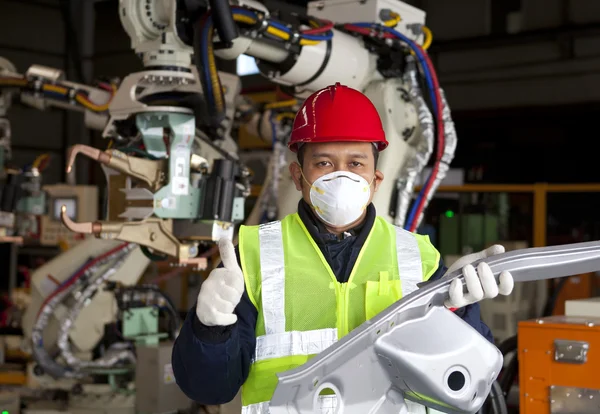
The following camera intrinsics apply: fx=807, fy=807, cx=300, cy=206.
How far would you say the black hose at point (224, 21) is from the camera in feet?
11.9

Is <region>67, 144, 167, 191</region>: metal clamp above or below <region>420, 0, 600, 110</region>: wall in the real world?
below

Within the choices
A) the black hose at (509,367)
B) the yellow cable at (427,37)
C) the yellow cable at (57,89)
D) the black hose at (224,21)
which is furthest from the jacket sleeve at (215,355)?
the yellow cable at (57,89)

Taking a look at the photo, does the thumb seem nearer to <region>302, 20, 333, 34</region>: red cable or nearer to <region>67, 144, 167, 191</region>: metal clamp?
<region>67, 144, 167, 191</region>: metal clamp

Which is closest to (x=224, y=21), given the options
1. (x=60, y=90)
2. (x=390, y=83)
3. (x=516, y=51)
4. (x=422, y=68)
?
(x=390, y=83)

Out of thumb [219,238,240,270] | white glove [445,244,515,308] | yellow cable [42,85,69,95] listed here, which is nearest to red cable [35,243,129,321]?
yellow cable [42,85,69,95]

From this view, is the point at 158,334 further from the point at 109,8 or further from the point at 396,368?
the point at 109,8

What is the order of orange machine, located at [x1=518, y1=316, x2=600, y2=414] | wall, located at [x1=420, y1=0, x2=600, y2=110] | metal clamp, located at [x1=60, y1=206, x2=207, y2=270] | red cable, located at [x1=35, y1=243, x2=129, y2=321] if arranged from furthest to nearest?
wall, located at [x1=420, y1=0, x2=600, y2=110] → red cable, located at [x1=35, y1=243, x2=129, y2=321] → metal clamp, located at [x1=60, y1=206, x2=207, y2=270] → orange machine, located at [x1=518, y1=316, x2=600, y2=414]

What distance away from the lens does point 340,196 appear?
221 centimetres

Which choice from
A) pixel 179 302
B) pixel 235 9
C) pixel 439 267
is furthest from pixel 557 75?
pixel 439 267

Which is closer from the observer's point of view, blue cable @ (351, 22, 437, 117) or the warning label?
blue cable @ (351, 22, 437, 117)

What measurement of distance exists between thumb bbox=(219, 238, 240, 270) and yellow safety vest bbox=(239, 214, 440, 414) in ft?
0.55

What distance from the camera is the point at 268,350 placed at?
85.2 inches

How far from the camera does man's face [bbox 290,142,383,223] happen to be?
2.24 metres

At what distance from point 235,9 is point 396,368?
7.99 ft
